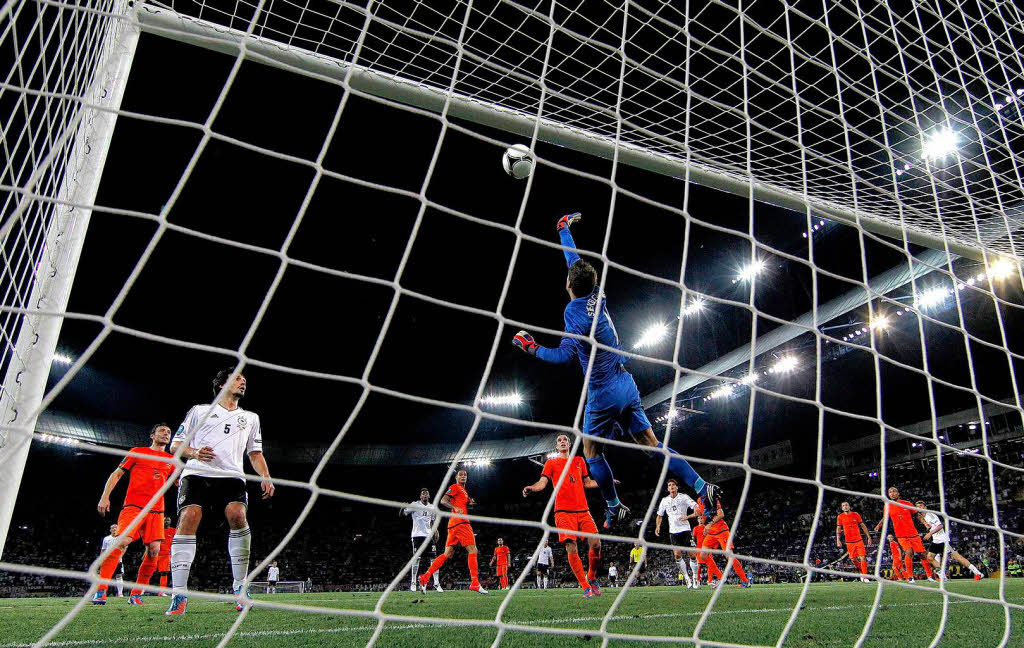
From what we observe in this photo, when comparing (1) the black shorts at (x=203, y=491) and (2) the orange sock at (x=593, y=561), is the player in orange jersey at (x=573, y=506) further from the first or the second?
(1) the black shorts at (x=203, y=491)

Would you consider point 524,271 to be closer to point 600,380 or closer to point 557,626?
point 600,380

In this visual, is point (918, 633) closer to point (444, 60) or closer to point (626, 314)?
point (444, 60)

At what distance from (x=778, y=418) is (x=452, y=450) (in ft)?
36.6

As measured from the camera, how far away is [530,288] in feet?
40.4

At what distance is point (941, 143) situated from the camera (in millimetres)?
3574

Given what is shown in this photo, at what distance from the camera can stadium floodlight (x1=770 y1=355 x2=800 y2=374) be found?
620 inches

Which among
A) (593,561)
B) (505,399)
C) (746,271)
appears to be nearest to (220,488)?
(593,561)

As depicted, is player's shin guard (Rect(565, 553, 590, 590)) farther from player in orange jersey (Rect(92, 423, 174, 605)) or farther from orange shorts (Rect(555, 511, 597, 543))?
player in orange jersey (Rect(92, 423, 174, 605))

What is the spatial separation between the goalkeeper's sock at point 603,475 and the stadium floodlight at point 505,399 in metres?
15.8

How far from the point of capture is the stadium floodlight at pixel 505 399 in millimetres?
20078

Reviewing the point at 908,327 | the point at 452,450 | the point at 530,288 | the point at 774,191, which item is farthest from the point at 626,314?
the point at 774,191

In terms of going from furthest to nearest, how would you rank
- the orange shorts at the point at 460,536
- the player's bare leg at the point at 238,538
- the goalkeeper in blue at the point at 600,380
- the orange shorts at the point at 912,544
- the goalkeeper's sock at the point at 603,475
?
the orange shorts at the point at 912,544
the orange shorts at the point at 460,536
the goalkeeper's sock at the point at 603,475
the goalkeeper in blue at the point at 600,380
the player's bare leg at the point at 238,538

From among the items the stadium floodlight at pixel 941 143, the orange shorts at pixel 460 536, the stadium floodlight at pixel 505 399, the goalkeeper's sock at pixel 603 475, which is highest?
the stadium floodlight at pixel 941 143

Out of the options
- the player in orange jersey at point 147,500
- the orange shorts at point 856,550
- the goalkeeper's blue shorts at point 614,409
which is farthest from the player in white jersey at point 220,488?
the orange shorts at point 856,550
